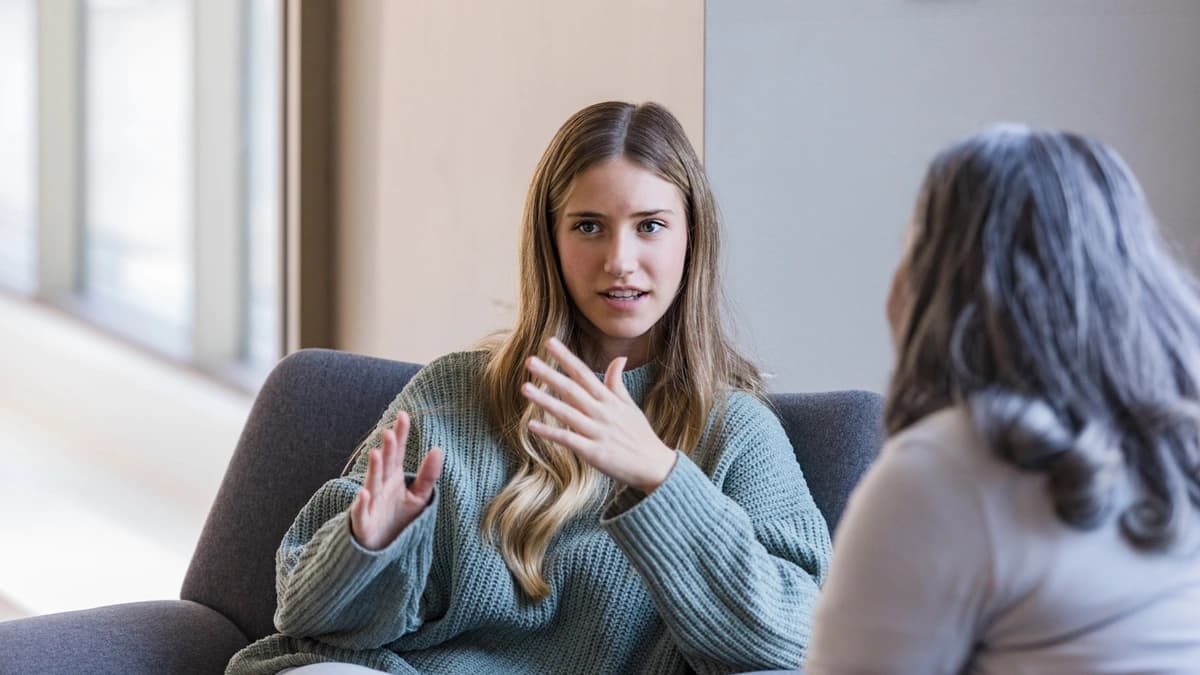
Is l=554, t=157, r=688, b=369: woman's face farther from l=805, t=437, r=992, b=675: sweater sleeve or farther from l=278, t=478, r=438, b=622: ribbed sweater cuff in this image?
l=805, t=437, r=992, b=675: sweater sleeve

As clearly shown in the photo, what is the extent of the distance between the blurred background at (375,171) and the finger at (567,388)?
0.78 meters

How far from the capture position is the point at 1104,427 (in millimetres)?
1035

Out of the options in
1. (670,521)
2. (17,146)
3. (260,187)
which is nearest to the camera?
(670,521)

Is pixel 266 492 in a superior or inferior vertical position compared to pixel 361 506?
inferior

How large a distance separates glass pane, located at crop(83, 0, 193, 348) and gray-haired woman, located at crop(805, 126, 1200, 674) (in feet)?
14.3

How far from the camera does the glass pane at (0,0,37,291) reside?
6383mm

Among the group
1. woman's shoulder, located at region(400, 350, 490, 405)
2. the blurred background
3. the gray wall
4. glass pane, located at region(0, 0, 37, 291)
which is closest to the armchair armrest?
woman's shoulder, located at region(400, 350, 490, 405)

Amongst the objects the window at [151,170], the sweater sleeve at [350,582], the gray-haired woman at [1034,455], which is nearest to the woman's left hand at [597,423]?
the sweater sleeve at [350,582]

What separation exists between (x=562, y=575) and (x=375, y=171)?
186 centimetres

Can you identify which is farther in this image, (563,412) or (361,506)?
(361,506)

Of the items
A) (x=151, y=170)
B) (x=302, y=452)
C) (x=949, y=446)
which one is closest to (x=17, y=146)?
(x=151, y=170)

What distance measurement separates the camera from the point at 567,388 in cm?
154

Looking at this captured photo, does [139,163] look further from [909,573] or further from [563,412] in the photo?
[909,573]

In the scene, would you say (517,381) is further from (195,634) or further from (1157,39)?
(1157,39)
